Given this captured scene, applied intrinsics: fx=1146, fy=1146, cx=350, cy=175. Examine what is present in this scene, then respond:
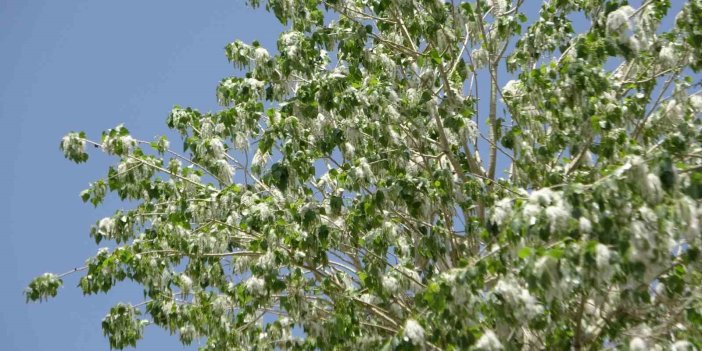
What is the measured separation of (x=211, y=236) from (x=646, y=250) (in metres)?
4.06

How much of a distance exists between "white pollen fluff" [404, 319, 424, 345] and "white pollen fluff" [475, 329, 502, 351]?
1.30 feet

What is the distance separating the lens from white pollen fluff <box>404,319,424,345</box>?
7105 mm

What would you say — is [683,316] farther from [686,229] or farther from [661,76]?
[661,76]

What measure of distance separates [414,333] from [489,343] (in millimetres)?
504

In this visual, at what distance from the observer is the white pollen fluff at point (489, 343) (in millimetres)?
6828

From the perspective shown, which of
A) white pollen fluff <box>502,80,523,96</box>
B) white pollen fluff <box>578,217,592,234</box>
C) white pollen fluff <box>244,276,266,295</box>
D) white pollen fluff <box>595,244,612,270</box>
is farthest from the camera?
white pollen fluff <box>502,80,523,96</box>

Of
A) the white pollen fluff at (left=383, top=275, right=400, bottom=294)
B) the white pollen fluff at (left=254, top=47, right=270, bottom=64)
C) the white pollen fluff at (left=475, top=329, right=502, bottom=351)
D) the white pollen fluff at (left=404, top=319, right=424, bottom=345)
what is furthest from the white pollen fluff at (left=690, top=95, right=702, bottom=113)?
the white pollen fluff at (left=254, top=47, right=270, bottom=64)

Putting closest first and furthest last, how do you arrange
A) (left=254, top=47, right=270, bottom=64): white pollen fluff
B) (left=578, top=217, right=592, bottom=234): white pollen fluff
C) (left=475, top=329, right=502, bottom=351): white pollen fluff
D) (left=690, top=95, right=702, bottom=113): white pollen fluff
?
(left=578, top=217, right=592, bottom=234): white pollen fluff
(left=475, top=329, right=502, bottom=351): white pollen fluff
(left=690, top=95, right=702, bottom=113): white pollen fluff
(left=254, top=47, right=270, bottom=64): white pollen fluff

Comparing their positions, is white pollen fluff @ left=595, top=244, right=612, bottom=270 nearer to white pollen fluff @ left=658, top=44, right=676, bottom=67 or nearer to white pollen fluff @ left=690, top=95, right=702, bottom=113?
white pollen fluff @ left=658, top=44, right=676, bottom=67

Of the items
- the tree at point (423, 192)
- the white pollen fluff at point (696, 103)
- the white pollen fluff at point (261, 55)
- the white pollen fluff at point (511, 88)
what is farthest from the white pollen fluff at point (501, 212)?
the white pollen fluff at point (261, 55)

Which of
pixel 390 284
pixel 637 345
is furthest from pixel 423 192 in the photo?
pixel 637 345

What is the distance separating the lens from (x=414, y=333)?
7105mm

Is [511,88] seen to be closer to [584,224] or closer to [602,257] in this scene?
[584,224]

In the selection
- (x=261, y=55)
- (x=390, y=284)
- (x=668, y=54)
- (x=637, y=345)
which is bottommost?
(x=637, y=345)
